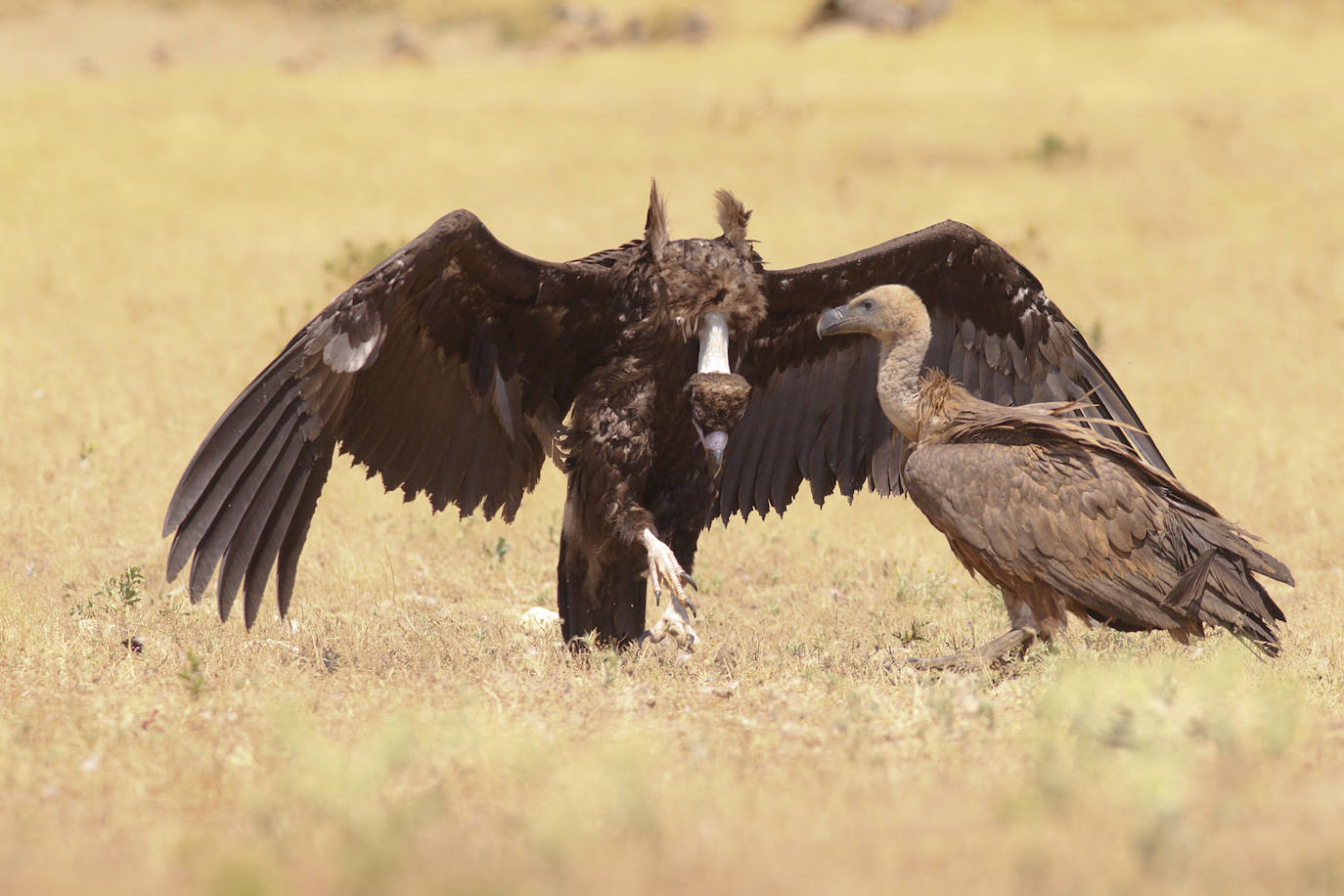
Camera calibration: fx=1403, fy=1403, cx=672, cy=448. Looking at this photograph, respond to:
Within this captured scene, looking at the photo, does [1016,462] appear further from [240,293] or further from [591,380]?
[240,293]

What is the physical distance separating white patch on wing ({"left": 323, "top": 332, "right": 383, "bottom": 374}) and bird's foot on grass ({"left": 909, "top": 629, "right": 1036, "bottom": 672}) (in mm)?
2887

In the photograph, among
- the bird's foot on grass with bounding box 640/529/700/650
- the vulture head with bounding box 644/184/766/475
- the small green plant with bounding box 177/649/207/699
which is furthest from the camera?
the vulture head with bounding box 644/184/766/475

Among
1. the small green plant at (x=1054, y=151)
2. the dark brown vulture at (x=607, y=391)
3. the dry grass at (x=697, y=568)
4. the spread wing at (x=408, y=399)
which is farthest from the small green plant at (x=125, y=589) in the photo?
the small green plant at (x=1054, y=151)

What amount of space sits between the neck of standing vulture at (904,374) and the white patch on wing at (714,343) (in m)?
0.77

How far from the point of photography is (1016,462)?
633 centimetres

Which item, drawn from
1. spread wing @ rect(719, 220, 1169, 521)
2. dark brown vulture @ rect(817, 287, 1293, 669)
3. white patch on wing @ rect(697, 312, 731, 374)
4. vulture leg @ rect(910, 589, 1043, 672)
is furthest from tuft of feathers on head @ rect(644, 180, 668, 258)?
vulture leg @ rect(910, 589, 1043, 672)

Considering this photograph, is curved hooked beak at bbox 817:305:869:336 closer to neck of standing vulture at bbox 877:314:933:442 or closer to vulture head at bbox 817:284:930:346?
vulture head at bbox 817:284:930:346

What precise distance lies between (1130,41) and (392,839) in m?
29.3

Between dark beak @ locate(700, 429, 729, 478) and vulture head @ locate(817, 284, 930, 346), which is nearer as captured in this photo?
dark beak @ locate(700, 429, 729, 478)

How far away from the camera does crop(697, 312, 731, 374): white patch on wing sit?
666 centimetres

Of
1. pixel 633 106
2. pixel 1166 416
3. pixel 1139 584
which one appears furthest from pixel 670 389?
pixel 633 106

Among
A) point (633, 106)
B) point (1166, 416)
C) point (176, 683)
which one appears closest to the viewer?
point (176, 683)

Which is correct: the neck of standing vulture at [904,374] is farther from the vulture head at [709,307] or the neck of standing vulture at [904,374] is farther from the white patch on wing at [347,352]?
the white patch on wing at [347,352]

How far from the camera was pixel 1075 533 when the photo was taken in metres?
6.26
